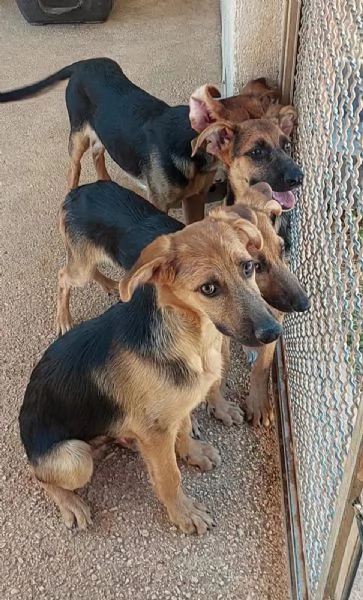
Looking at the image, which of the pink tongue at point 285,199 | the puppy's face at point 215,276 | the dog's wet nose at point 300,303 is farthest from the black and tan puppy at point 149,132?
the puppy's face at point 215,276

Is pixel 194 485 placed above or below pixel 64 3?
below

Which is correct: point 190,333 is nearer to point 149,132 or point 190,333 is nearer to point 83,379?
point 83,379

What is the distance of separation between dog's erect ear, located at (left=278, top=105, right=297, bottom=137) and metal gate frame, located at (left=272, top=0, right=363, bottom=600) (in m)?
0.16

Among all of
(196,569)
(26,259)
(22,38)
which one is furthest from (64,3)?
(196,569)

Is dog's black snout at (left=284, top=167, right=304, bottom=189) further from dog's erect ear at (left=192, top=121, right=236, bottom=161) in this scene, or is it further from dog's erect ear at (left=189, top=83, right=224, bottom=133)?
dog's erect ear at (left=189, top=83, right=224, bottom=133)

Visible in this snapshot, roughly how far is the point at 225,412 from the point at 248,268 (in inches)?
37.1

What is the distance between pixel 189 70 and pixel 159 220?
252 cm

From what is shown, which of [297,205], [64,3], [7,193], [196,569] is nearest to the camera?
[196,569]

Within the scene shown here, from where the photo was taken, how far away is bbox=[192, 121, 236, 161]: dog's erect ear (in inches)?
105

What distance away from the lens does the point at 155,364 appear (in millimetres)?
2053

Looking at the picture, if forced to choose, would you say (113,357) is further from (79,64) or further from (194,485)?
(79,64)

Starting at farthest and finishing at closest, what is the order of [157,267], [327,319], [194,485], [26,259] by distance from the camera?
[26,259] < [194,485] < [327,319] < [157,267]

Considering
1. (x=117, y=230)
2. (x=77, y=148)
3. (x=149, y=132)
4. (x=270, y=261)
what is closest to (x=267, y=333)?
(x=270, y=261)

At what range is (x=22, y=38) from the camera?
213 inches
